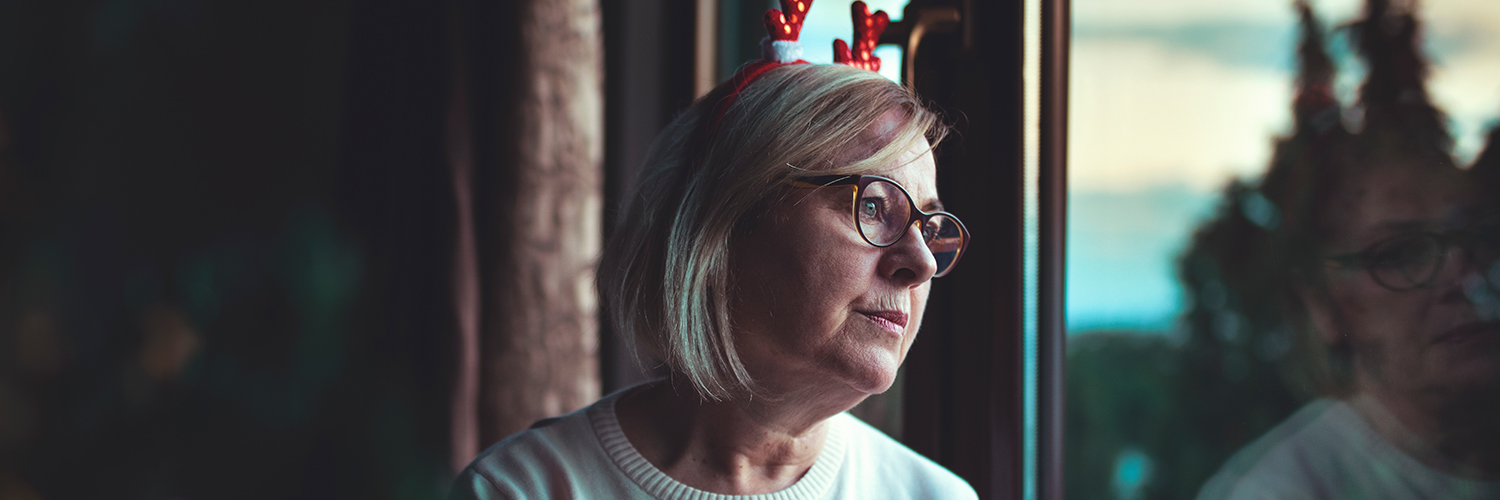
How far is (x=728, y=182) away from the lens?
3.23ft

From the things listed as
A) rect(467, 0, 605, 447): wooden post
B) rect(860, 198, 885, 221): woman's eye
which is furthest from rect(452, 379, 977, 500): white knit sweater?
rect(467, 0, 605, 447): wooden post

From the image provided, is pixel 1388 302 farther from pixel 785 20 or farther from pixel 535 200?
pixel 535 200

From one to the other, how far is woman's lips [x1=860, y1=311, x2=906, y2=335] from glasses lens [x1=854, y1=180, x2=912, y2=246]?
86mm

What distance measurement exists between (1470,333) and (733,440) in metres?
0.83

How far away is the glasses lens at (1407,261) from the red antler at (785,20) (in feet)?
2.52

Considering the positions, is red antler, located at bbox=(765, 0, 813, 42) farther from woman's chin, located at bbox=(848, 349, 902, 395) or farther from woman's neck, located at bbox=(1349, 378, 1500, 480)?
woman's neck, located at bbox=(1349, 378, 1500, 480)

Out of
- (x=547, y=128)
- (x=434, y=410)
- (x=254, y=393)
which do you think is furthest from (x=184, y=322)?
(x=547, y=128)

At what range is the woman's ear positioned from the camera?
891 millimetres

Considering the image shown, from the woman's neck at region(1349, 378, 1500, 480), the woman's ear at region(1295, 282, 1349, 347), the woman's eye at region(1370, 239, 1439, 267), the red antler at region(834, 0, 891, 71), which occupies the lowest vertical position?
the woman's neck at region(1349, 378, 1500, 480)

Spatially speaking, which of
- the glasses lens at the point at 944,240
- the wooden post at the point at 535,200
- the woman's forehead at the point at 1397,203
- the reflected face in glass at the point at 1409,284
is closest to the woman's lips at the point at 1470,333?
the reflected face in glass at the point at 1409,284

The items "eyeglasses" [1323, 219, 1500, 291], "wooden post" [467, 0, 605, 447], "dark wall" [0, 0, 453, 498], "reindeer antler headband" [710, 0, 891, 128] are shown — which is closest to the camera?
"eyeglasses" [1323, 219, 1500, 291]

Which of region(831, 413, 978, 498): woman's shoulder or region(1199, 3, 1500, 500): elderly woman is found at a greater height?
region(1199, 3, 1500, 500): elderly woman

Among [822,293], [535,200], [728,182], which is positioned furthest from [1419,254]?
[535,200]

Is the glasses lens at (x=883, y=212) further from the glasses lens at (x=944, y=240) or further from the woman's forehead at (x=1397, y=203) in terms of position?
the woman's forehead at (x=1397, y=203)
